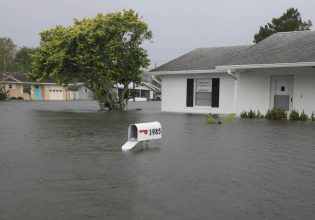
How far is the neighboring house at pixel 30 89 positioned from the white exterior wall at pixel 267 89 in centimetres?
4917

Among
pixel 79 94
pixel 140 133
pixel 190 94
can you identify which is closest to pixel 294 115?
pixel 190 94

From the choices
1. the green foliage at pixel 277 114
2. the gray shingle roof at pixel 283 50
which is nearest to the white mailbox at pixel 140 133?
the gray shingle roof at pixel 283 50

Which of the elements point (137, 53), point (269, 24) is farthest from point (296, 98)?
point (269, 24)

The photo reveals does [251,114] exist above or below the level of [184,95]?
below

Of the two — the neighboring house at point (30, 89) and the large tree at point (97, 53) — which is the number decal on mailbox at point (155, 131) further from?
the neighboring house at point (30, 89)

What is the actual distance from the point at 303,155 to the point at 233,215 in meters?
4.66

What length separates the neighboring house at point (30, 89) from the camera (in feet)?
208

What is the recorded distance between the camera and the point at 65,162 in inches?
294

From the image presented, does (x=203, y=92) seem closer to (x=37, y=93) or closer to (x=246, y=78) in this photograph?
(x=246, y=78)

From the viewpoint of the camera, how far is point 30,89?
65.9 meters

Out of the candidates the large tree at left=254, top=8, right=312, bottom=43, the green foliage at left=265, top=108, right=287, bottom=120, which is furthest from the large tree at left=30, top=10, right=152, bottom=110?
the large tree at left=254, top=8, right=312, bottom=43

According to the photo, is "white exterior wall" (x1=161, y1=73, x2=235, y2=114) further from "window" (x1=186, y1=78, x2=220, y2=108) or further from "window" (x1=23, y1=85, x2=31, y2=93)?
"window" (x1=23, y1=85, x2=31, y2=93)

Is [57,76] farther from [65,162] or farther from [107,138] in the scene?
[65,162]

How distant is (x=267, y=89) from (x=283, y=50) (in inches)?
82.6
